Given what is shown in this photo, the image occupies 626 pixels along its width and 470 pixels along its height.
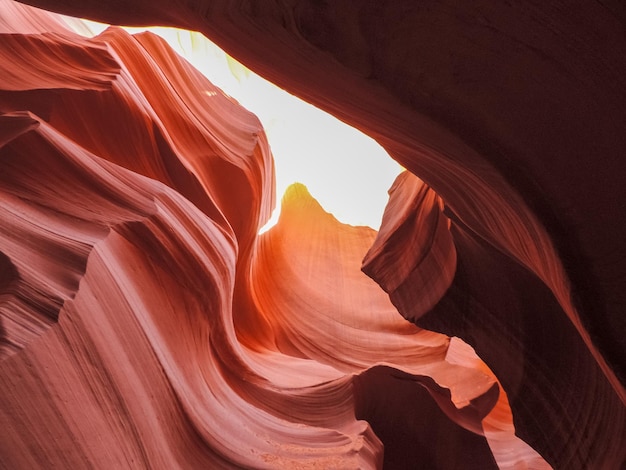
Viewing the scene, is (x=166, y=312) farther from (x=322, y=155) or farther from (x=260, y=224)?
(x=322, y=155)

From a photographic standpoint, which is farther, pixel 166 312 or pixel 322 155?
pixel 322 155

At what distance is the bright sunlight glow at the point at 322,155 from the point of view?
20.7 feet

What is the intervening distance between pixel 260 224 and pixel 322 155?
2.23 metres

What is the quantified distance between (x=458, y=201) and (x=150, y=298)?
1198 mm

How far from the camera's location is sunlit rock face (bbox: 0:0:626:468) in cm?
156

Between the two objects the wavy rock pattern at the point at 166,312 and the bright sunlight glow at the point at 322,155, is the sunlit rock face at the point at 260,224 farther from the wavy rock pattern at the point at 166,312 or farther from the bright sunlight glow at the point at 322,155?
the bright sunlight glow at the point at 322,155

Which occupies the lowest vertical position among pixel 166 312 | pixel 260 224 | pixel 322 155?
pixel 166 312

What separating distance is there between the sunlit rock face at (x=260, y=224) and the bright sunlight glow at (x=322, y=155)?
166 cm

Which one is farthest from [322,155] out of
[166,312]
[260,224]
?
[166,312]

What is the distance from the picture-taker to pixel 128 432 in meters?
1.95

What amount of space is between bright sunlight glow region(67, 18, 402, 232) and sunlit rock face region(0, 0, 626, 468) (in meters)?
1.66

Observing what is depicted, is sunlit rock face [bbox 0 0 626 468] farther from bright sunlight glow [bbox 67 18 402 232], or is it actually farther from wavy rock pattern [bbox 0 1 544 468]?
bright sunlight glow [bbox 67 18 402 232]

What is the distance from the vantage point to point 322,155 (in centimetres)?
680

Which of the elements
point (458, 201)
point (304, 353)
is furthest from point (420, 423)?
point (458, 201)
